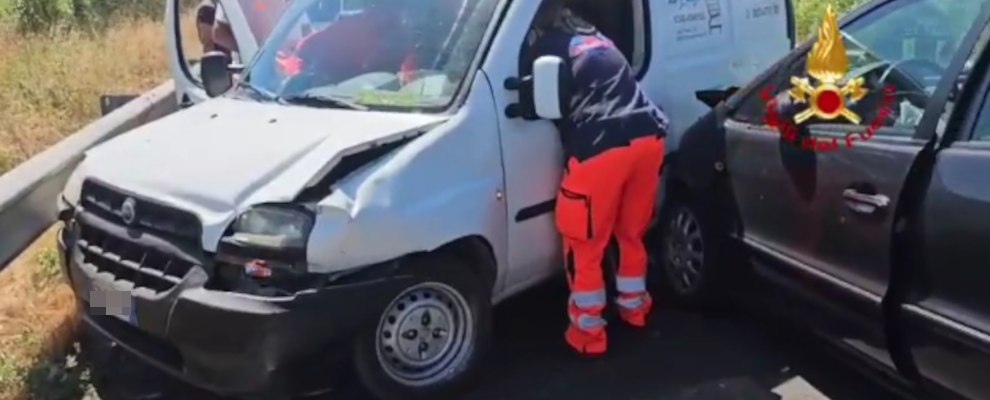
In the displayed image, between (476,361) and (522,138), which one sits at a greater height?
(522,138)

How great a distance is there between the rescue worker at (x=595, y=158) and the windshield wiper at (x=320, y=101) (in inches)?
31.3

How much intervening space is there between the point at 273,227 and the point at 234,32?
367 centimetres

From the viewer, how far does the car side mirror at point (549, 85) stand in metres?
4.32

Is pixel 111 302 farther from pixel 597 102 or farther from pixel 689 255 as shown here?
pixel 689 255

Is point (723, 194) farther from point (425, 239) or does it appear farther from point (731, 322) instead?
point (425, 239)

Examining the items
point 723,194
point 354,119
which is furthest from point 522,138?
point 723,194

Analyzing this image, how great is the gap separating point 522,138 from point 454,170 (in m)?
0.43

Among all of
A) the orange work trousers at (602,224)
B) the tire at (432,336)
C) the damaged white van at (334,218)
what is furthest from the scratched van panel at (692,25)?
the tire at (432,336)

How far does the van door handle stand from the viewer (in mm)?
3807

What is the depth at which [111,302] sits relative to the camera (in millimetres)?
4168

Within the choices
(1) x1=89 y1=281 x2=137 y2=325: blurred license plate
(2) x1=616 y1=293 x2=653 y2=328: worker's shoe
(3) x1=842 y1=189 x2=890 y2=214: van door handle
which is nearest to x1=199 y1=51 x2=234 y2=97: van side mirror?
(1) x1=89 y1=281 x2=137 y2=325: blurred license plate

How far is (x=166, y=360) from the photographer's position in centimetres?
412

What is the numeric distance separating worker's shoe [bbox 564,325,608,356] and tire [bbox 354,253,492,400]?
499 mm

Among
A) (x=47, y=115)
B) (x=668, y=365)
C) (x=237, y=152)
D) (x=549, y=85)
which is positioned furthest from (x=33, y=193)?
(x=47, y=115)
